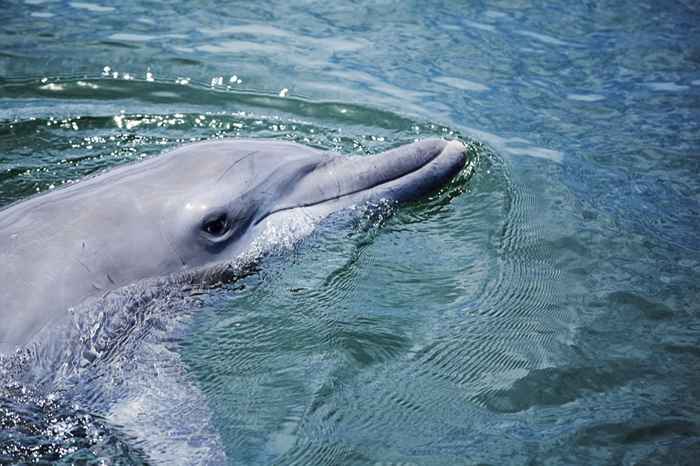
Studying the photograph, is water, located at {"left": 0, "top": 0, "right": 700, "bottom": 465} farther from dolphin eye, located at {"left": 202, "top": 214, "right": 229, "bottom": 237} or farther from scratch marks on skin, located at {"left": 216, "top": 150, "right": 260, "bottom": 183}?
scratch marks on skin, located at {"left": 216, "top": 150, "right": 260, "bottom": 183}

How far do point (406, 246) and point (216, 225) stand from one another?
5.89 feet

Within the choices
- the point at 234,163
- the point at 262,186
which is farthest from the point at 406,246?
the point at 234,163

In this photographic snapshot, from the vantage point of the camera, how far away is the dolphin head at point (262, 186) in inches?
254

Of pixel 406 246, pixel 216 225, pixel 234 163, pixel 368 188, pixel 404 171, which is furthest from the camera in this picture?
pixel 404 171

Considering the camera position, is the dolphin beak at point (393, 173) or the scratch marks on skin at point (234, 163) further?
the dolphin beak at point (393, 173)

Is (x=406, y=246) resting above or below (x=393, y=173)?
below

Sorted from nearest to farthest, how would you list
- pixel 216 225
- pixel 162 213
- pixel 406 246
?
pixel 162 213
pixel 216 225
pixel 406 246

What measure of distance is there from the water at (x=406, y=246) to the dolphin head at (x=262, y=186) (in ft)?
0.89

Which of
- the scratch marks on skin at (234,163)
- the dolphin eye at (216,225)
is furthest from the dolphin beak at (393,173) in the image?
the dolphin eye at (216,225)

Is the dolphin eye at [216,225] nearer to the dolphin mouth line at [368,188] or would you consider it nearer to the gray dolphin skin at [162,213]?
the gray dolphin skin at [162,213]

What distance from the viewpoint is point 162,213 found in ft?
20.7

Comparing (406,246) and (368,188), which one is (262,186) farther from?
(406,246)

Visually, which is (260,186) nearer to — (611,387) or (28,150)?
A: (611,387)

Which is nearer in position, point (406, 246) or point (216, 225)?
point (216, 225)
